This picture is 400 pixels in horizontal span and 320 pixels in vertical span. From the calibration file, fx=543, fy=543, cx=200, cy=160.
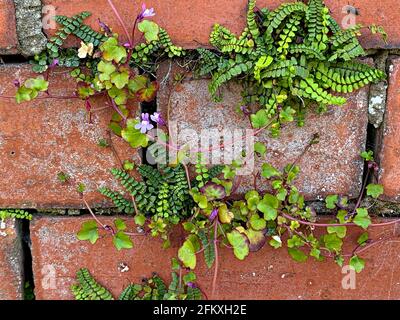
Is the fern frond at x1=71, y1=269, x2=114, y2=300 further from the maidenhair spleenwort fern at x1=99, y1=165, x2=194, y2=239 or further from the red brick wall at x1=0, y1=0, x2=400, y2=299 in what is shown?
the maidenhair spleenwort fern at x1=99, y1=165, x2=194, y2=239

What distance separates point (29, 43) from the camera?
1.76 metres

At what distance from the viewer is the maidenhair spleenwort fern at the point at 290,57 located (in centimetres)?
169

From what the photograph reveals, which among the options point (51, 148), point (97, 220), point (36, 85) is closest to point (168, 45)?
point (36, 85)

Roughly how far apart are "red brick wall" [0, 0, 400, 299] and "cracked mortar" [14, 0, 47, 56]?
0.07 ft

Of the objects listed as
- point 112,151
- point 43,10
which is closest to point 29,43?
point 43,10

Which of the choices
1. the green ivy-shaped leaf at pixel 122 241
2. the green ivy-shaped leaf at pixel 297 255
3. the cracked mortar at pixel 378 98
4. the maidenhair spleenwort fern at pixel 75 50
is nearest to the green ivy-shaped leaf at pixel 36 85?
the maidenhair spleenwort fern at pixel 75 50

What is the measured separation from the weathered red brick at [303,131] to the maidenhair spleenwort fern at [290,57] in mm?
96

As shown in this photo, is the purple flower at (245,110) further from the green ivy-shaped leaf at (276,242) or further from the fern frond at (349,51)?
the green ivy-shaped leaf at (276,242)

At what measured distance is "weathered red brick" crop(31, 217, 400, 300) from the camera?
196 centimetres

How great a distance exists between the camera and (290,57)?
5.69 ft

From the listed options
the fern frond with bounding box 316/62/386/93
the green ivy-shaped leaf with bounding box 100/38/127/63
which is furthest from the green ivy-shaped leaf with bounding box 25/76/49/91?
the fern frond with bounding box 316/62/386/93

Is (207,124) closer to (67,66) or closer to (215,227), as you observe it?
(215,227)

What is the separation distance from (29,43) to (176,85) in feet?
1.63

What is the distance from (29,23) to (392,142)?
4.15 ft
